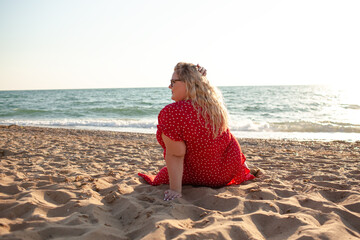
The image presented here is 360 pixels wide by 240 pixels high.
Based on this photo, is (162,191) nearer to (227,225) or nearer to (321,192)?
(227,225)

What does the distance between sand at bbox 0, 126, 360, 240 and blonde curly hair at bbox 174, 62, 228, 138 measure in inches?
27.7

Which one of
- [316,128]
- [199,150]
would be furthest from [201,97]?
[316,128]

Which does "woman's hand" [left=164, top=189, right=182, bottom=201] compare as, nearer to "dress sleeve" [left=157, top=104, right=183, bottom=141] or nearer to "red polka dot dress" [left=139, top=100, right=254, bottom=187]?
"red polka dot dress" [left=139, top=100, right=254, bottom=187]

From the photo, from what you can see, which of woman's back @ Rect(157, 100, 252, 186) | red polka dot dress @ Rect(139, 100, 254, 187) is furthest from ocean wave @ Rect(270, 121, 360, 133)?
woman's back @ Rect(157, 100, 252, 186)

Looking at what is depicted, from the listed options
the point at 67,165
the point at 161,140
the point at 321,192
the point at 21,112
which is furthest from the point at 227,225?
the point at 21,112

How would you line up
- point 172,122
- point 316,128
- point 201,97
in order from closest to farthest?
1. point 172,122
2. point 201,97
3. point 316,128

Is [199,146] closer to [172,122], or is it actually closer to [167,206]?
[172,122]

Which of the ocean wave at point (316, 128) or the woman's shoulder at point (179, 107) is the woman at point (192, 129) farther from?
the ocean wave at point (316, 128)

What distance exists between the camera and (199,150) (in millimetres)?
2695

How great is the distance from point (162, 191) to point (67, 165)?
201 cm

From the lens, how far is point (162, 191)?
113 inches

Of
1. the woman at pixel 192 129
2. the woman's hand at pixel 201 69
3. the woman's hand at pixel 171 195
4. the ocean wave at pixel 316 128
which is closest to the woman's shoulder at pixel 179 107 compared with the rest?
the woman at pixel 192 129

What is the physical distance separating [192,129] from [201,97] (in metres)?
0.32

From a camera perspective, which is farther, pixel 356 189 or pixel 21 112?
pixel 21 112
